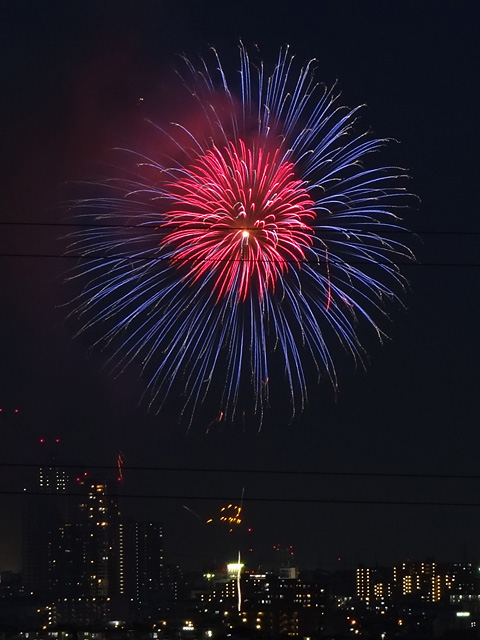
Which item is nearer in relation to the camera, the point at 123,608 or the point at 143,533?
the point at 123,608

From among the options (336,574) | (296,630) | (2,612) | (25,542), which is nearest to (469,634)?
(296,630)

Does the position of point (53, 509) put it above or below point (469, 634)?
above

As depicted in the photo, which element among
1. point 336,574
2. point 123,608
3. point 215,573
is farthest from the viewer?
point 336,574

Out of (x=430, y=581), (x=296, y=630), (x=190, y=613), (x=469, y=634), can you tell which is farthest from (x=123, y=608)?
(x=430, y=581)

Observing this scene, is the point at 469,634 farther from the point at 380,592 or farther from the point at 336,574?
the point at 336,574

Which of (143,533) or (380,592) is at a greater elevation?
(143,533)

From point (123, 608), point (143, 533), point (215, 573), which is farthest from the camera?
point (215, 573)

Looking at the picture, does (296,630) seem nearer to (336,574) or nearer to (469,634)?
(469,634)

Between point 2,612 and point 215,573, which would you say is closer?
point 2,612

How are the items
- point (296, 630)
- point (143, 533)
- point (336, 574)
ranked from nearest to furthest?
point (296, 630) → point (143, 533) → point (336, 574)
